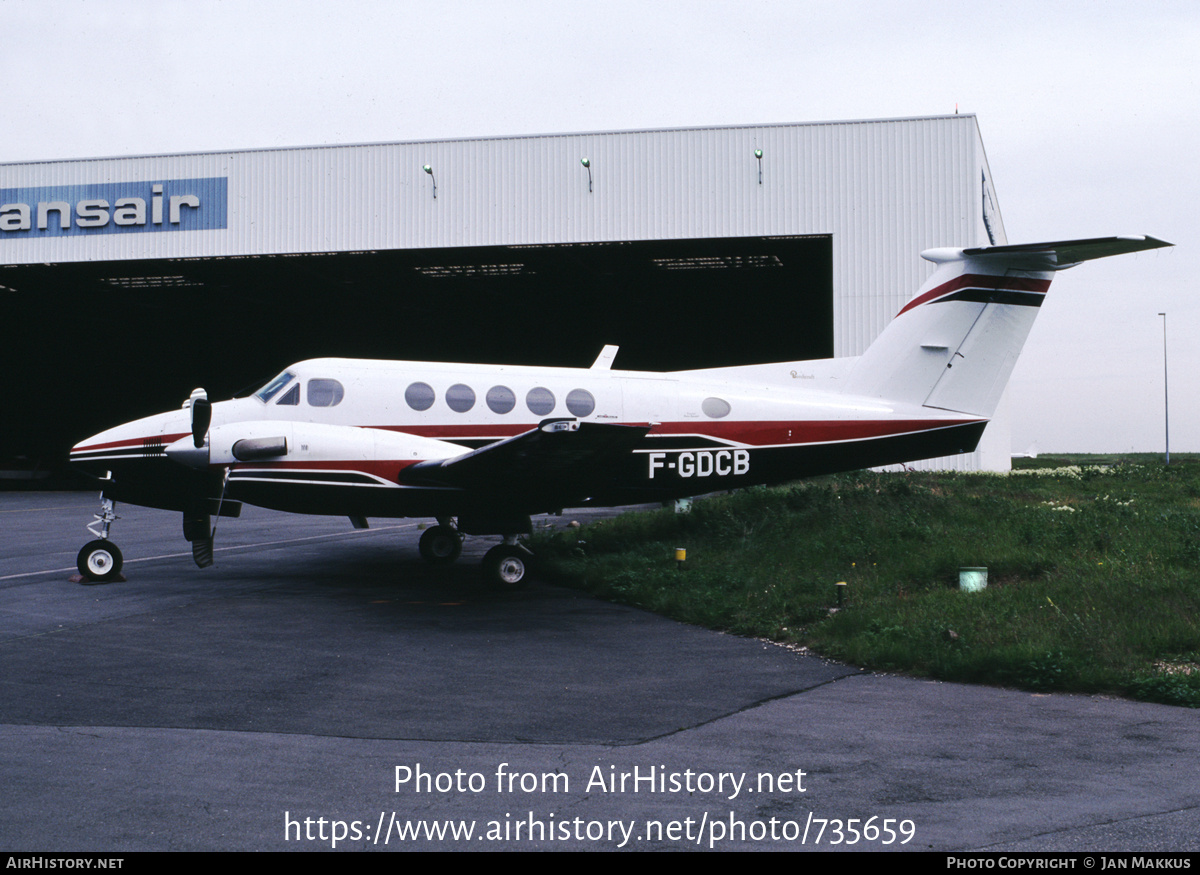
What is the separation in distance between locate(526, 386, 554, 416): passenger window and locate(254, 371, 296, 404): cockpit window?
10.5ft

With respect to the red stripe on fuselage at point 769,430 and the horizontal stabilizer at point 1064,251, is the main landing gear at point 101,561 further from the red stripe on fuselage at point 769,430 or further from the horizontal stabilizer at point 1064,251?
the horizontal stabilizer at point 1064,251

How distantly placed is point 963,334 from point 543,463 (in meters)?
6.50

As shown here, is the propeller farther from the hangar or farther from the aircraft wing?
the hangar

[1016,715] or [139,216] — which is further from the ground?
[139,216]

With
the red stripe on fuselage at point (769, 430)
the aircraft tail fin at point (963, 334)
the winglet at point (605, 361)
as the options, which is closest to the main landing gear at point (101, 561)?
the red stripe on fuselage at point (769, 430)

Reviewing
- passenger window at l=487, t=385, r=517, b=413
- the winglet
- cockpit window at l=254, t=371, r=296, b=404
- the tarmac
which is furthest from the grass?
cockpit window at l=254, t=371, r=296, b=404

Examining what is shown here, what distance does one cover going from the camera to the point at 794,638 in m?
8.38

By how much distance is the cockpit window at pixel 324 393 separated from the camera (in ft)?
37.8

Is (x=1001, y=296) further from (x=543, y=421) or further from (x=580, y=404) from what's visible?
(x=543, y=421)

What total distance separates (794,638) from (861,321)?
17.8 metres

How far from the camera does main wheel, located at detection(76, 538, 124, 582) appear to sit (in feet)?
36.7

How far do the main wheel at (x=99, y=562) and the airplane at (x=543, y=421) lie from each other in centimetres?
2

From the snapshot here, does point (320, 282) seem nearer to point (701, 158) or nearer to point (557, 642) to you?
point (701, 158)
